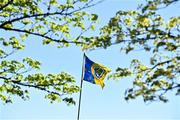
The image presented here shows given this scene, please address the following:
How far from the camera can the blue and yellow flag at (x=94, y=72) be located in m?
38.7

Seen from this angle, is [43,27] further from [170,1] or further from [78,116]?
[170,1]

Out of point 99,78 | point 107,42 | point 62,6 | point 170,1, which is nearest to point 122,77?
point 107,42

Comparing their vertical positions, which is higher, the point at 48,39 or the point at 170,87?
the point at 48,39

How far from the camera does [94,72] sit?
39344 millimetres

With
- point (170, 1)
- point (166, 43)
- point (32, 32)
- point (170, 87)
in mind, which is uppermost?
point (32, 32)

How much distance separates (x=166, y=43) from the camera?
1817cm

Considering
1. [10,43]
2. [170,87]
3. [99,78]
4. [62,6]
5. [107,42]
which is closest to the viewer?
[170,87]

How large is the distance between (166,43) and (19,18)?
14.3 metres

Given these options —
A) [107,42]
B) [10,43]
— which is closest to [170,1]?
[107,42]

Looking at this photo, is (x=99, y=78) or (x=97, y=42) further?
(x=99, y=78)

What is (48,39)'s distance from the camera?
104 feet

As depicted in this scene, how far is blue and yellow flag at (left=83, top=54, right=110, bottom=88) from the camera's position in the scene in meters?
38.7

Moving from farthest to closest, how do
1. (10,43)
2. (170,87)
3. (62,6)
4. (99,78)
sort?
1. (99,78)
2. (10,43)
3. (62,6)
4. (170,87)

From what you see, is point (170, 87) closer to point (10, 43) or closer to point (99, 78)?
point (10, 43)
